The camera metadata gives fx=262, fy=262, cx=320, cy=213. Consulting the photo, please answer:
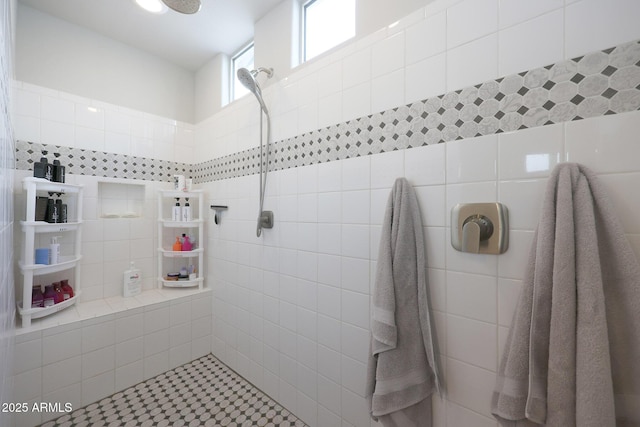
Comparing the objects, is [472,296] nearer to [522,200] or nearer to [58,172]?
[522,200]

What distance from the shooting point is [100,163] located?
190cm

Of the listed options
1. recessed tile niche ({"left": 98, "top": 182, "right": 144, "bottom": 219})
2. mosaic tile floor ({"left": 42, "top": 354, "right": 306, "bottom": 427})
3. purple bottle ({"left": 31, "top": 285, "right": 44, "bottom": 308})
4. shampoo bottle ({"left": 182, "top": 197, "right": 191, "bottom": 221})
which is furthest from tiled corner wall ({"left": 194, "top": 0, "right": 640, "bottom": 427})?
purple bottle ({"left": 31, "top": 285, "right": 44, "bottom": 308})

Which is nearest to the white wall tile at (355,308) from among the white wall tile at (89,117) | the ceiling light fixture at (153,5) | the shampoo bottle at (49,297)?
the shampoo bottle at (49,297)

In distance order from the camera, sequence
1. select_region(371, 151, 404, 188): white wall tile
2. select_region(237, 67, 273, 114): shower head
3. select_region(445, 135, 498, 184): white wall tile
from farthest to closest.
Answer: select_region(237, 67, 273, 114): shower head
select_region(371, 151, 404, 188): white wall tile
select_region(445, 135, 498, 184): white wall tile

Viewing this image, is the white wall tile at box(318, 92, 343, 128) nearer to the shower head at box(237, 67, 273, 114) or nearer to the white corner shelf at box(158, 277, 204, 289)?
the shower head at box(237, 67, 273, 114)

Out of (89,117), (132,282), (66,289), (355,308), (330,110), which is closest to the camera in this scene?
(355,308)

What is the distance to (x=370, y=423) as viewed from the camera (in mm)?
1134

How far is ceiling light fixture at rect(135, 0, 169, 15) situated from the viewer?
61.2 inches

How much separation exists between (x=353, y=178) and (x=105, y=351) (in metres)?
1.83

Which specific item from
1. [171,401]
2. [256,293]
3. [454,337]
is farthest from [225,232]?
[454,337]

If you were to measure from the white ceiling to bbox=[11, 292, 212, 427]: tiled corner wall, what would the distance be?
6.31 ft

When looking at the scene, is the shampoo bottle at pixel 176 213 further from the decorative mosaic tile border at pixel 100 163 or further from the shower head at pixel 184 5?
the shower head at pixel 184 5

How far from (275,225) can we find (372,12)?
1.13 m

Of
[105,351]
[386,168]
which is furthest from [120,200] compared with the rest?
[386,168]
